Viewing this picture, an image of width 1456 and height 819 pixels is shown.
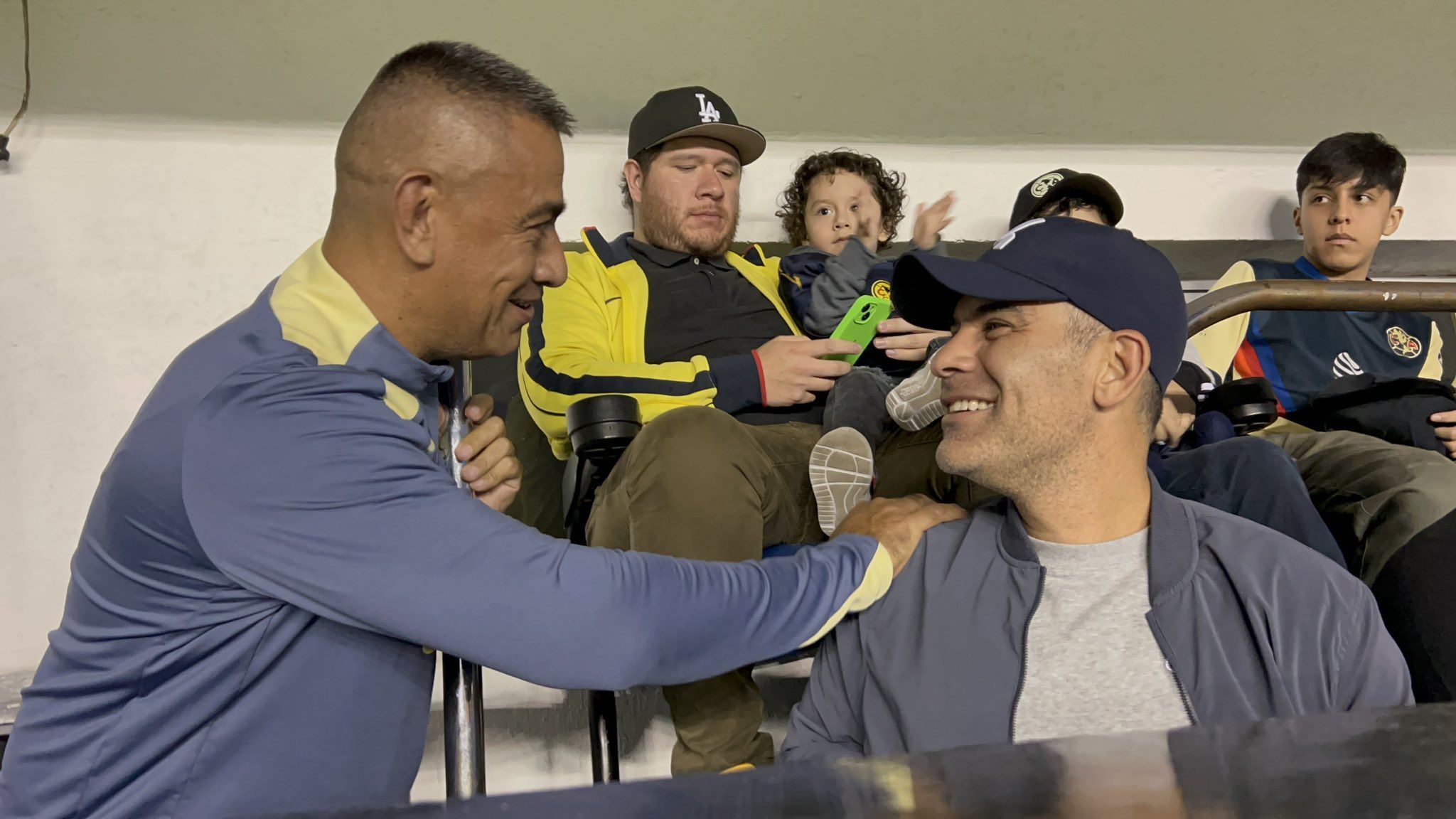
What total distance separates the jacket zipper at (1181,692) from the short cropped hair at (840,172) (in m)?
1.54

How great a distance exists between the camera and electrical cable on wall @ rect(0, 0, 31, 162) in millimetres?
2305

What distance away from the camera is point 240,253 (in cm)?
247

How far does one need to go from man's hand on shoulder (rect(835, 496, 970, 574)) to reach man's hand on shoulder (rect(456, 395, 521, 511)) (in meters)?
0.44

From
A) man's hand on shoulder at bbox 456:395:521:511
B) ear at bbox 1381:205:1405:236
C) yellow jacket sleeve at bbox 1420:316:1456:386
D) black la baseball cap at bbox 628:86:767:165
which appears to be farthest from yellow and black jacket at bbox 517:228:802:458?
ear at bbox 1381:205:1405:236

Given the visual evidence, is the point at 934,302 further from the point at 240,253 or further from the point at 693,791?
the point at 240,253

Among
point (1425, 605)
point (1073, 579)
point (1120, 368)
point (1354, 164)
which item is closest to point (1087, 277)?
point (1120, 368)

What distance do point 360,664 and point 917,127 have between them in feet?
7.41

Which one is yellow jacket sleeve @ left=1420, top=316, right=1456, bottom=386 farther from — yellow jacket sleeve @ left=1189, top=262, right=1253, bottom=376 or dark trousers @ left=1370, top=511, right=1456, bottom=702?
dark trousers @ left=1370, top=511, right=1456, bottom=702

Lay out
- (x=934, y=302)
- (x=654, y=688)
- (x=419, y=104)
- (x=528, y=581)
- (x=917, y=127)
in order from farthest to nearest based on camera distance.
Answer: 1. (x=917, y=127)
2. (x=654, y=688)
3. (x=934, y=302)
4. (x=419, y=104)
5. (x=528, y=581)

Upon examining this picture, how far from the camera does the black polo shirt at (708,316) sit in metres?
2.11

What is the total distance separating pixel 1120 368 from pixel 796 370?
2.43 feet

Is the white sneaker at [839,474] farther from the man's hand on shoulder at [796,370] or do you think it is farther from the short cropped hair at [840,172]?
the short cropped hair at [840,172]

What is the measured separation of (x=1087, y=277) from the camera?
137 centimetres

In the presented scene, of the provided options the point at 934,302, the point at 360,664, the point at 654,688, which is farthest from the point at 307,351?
the point at 654,688
